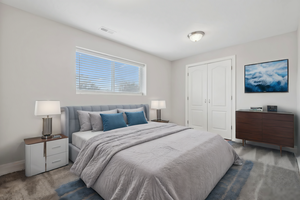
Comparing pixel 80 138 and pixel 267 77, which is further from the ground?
pixel 267 77

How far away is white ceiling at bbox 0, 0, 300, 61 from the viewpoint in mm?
2186

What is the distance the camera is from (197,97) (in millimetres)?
4613

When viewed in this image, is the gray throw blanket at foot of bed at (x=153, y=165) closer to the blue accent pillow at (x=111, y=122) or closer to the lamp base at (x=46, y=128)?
the blue accent pillow at (x=111, y=122)

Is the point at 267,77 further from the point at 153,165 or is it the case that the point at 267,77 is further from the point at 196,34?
the point at 153,165

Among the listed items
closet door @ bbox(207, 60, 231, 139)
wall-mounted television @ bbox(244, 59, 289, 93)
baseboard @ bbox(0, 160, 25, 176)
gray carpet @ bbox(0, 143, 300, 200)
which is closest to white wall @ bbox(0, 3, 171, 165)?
baseboard @ bbox(0, 160, 25, 176)

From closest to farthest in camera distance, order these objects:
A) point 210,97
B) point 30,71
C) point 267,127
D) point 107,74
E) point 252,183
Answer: point 252,183 → point 30,71 → point 267,127 → point 107,74 → point 210,97

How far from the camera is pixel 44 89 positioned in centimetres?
254

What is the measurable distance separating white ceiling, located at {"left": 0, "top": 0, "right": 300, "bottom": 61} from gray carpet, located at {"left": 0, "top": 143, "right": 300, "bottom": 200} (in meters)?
2.52

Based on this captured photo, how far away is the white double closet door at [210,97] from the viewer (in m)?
3.99

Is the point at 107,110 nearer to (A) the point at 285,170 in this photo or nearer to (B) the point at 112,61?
(B) the point at 112,61

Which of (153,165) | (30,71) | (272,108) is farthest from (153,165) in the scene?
(272,108)

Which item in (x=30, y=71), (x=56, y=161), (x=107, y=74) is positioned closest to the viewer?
(x=56, y=161)

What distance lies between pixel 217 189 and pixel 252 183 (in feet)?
1.74

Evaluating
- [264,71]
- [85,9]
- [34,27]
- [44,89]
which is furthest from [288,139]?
[34,27]
